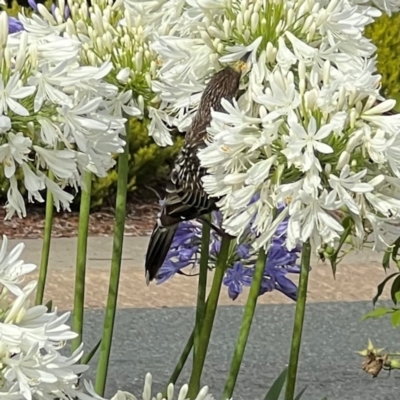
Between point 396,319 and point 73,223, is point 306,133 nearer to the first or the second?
point 396,319

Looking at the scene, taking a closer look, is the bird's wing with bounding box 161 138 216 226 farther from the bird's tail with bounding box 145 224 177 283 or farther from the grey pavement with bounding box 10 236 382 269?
the grey pavement with bounding box 10 236 382 269

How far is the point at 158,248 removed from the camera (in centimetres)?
198

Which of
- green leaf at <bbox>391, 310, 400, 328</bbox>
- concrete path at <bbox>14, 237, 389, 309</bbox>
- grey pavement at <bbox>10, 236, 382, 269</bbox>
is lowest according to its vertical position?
grey pavement at <bbox>10, 236, 382, 269</bbox>

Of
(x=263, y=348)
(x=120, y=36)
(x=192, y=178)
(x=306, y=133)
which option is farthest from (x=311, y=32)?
(x=263, y=348)

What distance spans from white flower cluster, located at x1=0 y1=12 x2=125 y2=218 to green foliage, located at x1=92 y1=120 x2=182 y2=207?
640 centimetres

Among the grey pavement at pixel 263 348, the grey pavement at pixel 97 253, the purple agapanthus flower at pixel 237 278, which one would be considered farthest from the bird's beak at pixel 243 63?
the grey pavement at pixel 97 253

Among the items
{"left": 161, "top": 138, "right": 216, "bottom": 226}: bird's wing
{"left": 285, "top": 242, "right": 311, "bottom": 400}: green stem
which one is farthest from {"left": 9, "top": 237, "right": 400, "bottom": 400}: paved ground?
{"left": 285, "top": 242, "right": 311, "bottom": 400}: green stem

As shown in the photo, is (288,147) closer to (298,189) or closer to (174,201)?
(298,189)

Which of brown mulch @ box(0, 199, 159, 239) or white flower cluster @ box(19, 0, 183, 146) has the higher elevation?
white flower cluster @ box(19, 0, 183, 146)

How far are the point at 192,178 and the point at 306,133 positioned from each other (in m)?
0.58

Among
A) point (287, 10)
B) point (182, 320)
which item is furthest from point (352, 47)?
point (182, 320)

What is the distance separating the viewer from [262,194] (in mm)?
1301

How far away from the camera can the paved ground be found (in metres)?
5.03

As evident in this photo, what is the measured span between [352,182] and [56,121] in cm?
35
